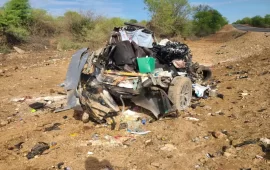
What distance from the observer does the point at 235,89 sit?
6.69 metres

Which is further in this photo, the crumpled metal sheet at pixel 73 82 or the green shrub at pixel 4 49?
the green shrub at pixel 4 49

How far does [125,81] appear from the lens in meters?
4.79

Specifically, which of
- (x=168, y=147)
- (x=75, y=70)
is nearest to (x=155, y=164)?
(x=168, y=147)

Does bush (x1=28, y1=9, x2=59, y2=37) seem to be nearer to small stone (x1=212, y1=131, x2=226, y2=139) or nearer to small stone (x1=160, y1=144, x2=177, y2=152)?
small stone (x1=160, y1=144, x2=177, y2=152)

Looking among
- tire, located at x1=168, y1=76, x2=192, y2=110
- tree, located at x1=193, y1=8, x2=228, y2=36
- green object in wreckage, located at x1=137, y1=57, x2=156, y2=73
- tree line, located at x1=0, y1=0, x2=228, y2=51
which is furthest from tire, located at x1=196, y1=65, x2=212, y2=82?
tree, located at x1=193, y1=8, x2=228, y2=36

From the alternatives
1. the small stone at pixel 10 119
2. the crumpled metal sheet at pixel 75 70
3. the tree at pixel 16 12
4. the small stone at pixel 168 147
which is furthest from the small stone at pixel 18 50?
the small stone at pixel 168 147

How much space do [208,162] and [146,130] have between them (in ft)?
4.42

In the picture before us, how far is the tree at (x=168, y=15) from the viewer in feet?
74.2

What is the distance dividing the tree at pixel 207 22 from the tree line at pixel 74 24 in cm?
468

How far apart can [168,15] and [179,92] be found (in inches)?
737

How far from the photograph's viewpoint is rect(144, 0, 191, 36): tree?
Result: 22.6 m

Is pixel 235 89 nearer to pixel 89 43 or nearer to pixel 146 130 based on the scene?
pixel 146 130

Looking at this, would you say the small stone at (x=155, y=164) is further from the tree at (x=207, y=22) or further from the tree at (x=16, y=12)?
the tree at (x=207, y=22)

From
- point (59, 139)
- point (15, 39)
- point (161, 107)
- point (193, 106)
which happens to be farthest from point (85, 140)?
point (15, 39)
